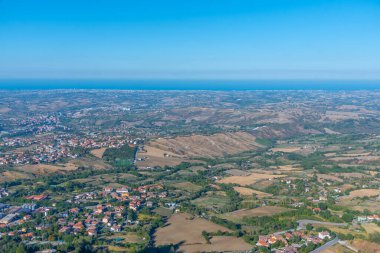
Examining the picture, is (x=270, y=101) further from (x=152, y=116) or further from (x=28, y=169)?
(x=28, y=169)

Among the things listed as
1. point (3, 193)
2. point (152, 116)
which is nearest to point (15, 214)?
point (3, 193)

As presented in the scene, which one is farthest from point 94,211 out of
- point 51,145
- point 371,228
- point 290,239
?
point 51,145

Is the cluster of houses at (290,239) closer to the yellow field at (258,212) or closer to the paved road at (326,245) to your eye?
the paved road at (326,245)

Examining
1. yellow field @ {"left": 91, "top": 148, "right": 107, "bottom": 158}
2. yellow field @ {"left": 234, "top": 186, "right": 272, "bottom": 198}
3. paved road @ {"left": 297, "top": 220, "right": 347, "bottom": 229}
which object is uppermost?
yellow field @ {"left": 91, "top": 148, "right": 107, "bottom": 158}

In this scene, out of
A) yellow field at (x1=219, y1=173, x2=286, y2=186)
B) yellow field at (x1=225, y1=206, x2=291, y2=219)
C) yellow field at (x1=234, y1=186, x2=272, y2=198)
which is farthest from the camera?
yellow field at (x1=219, y1=173, x2=286, y2=186)

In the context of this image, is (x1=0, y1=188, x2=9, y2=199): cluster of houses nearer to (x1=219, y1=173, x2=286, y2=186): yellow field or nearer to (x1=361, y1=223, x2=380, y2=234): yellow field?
(x1=219, y1=173, x2=286, y2=186): yellow field

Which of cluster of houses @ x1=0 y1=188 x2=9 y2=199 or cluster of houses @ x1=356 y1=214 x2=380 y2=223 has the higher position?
cluster of houses @ x1=0 y1=188 x2=9 y2=199

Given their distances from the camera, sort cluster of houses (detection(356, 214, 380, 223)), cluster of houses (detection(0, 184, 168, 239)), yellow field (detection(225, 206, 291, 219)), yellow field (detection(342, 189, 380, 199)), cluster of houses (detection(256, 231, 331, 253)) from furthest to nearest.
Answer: yellow field (detection(342, 189, 380, 199)), yellow field (detection(225, 206, 291, 219)), cluster of houses (detection(356, 214, 380, 223)), cluster of houses (detection(0, 184, 168, 239)), cluster of houses (detection(256, 231, 331, 253))

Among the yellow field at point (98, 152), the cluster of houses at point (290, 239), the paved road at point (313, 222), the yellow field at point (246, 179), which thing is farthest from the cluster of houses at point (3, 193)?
the paved road at point (313, 222)

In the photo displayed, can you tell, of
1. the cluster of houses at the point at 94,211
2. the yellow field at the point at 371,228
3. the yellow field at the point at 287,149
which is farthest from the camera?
the yellow field at the point at 287,149

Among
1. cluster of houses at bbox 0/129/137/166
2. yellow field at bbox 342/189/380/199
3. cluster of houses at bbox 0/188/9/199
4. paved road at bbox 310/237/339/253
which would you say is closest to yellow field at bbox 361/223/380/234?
paved road at bbox 310/237/339/253
